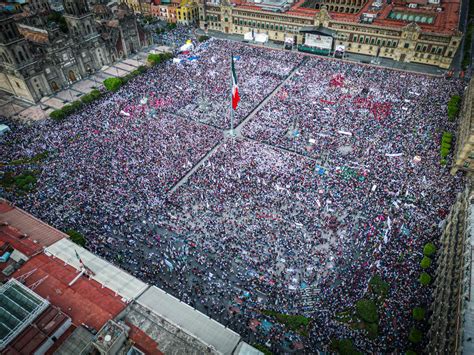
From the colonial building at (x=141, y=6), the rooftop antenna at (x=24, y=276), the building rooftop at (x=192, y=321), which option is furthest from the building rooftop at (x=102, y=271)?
the colonial building at (x=141, y=6)

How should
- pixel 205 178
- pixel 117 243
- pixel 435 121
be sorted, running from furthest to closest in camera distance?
pixel 435 121
pixel 205 178
pixel 117 243

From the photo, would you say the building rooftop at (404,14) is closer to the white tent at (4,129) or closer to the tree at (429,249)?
the tree at (429,249)

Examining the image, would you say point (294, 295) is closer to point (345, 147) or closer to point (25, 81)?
point (345, 147)

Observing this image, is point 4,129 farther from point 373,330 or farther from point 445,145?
point 445,145

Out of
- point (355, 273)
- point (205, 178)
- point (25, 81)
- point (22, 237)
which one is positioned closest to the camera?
point (22, 237)

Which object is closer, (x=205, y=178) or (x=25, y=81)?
(x=205, y=178)

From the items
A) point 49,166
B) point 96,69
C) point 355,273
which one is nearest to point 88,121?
point 49,166
